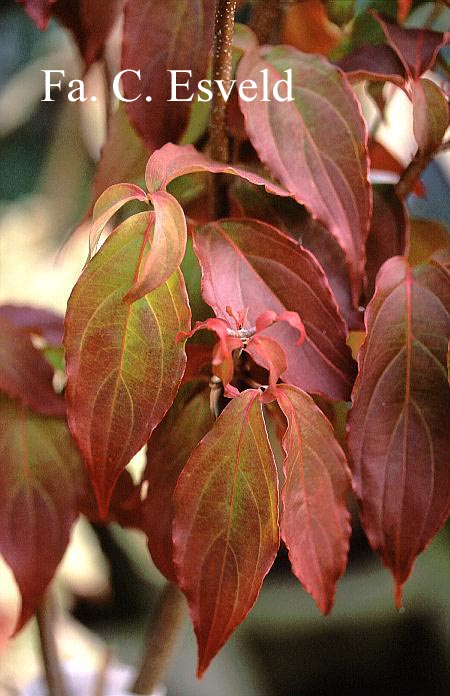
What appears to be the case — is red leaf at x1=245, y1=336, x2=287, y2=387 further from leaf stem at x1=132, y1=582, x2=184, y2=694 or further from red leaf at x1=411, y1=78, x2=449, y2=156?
leaf stem at x1=132, y1=582, x2=184, y2=694

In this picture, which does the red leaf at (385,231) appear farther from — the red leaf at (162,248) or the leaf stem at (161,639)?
the leaf stem at (161,639)

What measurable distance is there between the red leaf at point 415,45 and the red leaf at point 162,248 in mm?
220

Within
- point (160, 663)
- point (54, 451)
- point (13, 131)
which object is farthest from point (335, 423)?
point (13, 131)

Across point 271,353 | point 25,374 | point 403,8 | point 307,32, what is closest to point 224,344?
point 271,353

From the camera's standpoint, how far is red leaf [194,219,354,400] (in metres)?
0.41

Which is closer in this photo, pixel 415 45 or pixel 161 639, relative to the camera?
pixel 415 45

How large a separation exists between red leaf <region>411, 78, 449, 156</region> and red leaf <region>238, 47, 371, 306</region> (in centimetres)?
6

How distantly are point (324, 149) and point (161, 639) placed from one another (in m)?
0.47

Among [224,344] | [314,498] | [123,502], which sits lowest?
[123,502]

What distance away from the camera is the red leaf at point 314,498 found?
379 millimetres

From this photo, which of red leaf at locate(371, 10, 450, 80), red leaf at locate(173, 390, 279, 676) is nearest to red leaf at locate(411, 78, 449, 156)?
red leaf at locate(371, 10, 450, 80)

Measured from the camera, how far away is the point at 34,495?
1.79 feet

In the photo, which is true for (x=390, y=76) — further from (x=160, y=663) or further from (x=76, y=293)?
(x=160, y=663)

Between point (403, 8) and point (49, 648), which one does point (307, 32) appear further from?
point (49, 648)
